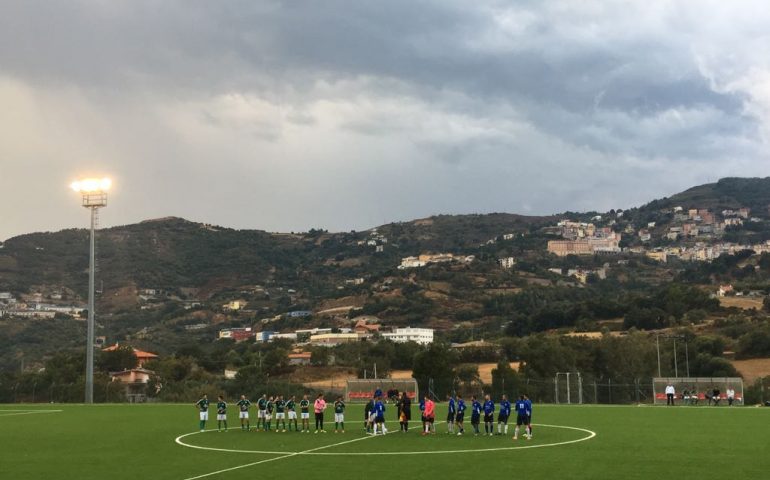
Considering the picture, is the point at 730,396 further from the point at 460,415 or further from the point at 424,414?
the point at 424,414

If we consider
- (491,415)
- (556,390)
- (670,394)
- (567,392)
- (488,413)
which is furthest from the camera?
(567,392)

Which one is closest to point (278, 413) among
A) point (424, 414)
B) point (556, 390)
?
point (424, 414)

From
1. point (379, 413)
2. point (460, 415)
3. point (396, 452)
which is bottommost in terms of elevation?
point (396, 452)

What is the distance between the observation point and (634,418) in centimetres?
4291

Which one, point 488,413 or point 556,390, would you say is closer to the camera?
point 488,413

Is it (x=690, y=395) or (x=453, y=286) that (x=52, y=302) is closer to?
(x=453, y=286)

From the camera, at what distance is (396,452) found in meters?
27.2

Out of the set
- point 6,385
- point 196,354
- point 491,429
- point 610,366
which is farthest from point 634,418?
point 196,354

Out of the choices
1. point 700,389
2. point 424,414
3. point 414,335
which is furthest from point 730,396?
point 414,335

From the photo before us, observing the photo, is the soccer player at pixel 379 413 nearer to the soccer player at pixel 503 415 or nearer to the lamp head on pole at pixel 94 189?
the soccer player at pixel 503 415

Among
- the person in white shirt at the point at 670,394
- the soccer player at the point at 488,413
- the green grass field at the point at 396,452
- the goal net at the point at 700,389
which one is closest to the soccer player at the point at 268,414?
the green grass field at the point at 396,452

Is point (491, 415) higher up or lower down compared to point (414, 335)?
lower down

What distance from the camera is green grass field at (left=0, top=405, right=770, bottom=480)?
22453 millimetres

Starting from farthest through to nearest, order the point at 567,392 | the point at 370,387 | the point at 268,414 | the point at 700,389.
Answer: the point at 370,387, the point at 567,392, the point at 700,389, the point at 268,414
